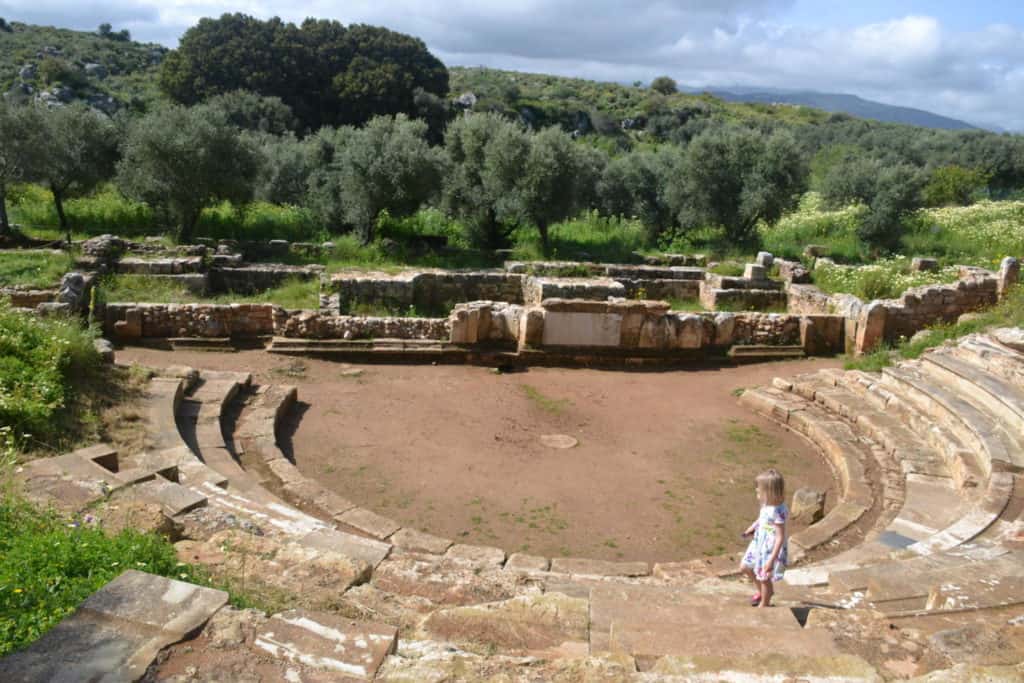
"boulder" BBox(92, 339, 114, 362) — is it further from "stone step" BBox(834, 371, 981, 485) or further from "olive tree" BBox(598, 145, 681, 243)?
"olive tree" BBox(598, 145, 681, 243)

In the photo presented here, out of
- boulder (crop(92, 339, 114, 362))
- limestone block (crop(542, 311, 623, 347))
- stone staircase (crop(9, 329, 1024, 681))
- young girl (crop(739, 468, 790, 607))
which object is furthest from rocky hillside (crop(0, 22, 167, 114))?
young girl (crop(739, 468, 790, 607))

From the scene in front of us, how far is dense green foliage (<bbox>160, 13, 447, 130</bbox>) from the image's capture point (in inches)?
2180

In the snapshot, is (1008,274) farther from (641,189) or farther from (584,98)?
(584,98)

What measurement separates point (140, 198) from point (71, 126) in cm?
387

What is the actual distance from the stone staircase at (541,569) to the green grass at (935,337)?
1.54 metres

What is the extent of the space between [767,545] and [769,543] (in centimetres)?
2

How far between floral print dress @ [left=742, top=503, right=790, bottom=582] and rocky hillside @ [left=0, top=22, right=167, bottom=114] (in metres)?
46.2

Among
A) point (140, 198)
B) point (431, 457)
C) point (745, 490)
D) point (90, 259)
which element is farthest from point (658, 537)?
point (140, 198)

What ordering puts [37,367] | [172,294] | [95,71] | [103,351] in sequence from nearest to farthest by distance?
[37,367] → [103,351] → [172,294] → [95,71]

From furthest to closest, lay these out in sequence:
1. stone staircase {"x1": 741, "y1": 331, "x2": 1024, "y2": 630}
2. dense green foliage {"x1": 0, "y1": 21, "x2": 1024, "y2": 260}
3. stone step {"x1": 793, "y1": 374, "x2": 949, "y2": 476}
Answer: dense green foliage {"x1": 0, "y1": 21, "x2": 1024, "y2": 260}, stone step {"x1": 793, "y1": 374, "x2": 949, "y2": 476}, stone staircase {"x1": 741, "y1": 331, "x2": 1024, "y2": 630}

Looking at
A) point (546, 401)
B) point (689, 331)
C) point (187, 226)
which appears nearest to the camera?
point (546, 401)

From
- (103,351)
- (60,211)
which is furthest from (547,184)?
(103,351)

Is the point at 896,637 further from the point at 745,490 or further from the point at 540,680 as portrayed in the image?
the point at 745,490

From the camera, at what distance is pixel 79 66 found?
55.7 metres
